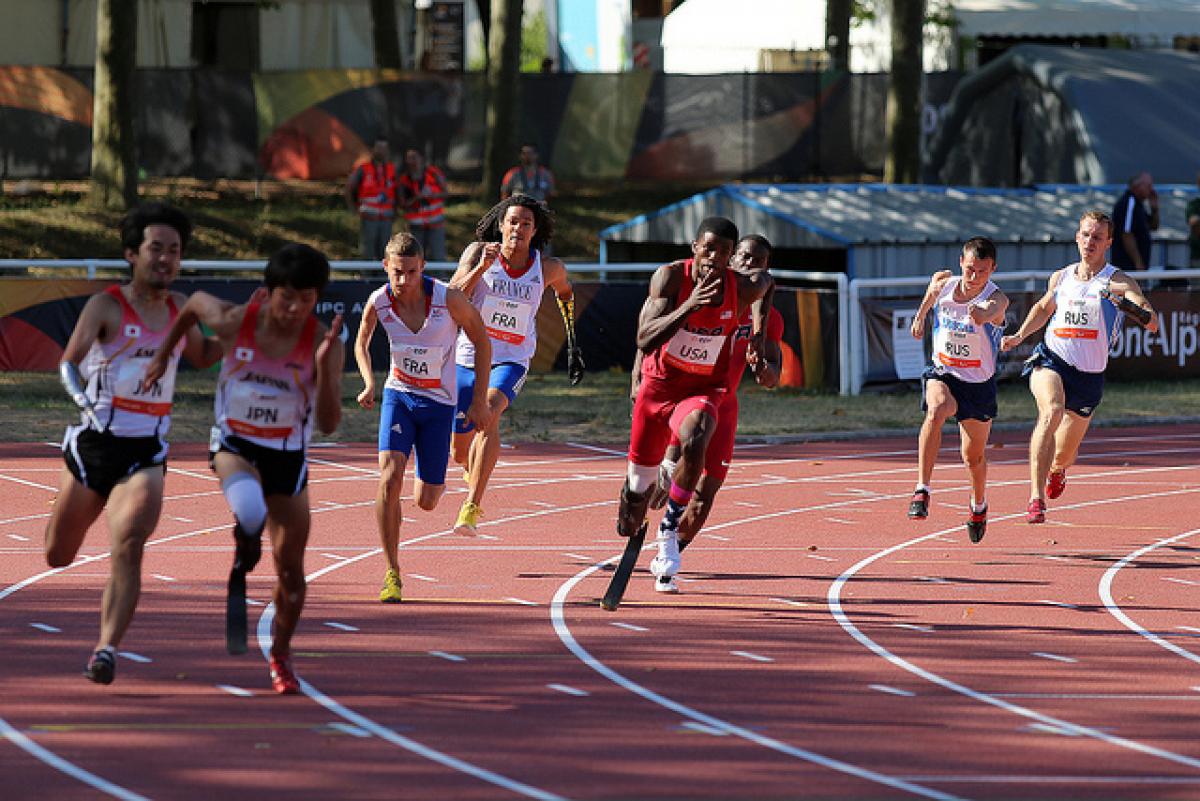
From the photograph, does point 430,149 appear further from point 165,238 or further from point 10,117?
point 165,238

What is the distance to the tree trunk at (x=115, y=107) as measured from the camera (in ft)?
91.4

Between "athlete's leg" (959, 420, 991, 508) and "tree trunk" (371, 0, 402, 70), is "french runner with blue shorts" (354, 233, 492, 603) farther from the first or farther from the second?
"tree trunk" (371, 0, 402, 70)

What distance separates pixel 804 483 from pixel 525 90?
708 inches

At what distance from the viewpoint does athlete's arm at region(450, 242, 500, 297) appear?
1241cm

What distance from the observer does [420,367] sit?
426 inches

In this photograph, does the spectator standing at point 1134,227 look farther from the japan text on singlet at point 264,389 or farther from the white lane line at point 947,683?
the japan text on singlet at point 264,389

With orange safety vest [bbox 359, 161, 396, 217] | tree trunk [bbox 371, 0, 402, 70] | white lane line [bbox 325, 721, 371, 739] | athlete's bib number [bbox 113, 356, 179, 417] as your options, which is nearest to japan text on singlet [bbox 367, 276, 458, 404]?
athlete's bib number [bbox 113, 356, 179, 417]

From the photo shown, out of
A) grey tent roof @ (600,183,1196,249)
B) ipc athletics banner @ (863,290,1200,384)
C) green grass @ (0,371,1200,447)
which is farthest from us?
grey tent roof @ (600,183,1196,249)

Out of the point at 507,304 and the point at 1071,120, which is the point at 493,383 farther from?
the point at 1071,120

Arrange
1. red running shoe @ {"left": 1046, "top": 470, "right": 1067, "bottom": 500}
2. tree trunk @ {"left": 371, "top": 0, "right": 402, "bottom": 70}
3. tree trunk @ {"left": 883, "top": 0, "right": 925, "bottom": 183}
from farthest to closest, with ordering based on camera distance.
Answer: tree trunk @ {"left": 371, "top": 0, "right": 402, "bottom": 70} < tree trunk @ {"left": 883, "top": 0, "right": 925, "bottom": 183} < red running shoe @ {"left": 1046, "top": 470, "right": 1067, "bottom": 500}

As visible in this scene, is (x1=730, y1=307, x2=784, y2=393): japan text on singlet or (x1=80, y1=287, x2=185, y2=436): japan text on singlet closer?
(x1=80, y1=287, x2=185, y2=436): japan text on singlet

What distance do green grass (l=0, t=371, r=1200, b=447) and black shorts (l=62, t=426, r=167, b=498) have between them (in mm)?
9421

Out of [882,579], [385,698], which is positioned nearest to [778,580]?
[882,579]

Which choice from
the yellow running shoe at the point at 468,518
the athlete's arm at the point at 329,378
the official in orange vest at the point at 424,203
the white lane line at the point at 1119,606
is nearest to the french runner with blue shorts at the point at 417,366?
the yellow running shoe at the point at 468,518
